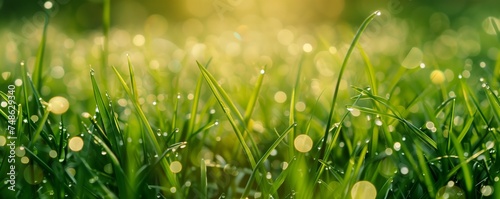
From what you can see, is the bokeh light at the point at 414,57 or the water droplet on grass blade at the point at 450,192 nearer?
the water droplet on grass blade at the point at 450,192

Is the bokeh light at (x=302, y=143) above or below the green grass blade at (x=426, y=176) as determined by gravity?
above

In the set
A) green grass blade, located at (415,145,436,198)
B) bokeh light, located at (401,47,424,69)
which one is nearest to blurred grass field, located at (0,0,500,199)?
green grass blade, located at (415,145,436,198)

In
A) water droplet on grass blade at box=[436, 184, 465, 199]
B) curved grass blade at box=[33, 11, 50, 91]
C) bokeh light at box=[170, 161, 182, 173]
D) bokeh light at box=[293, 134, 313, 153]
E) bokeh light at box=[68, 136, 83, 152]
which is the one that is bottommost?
water droplet on grass blade at box=[436, 184, 465, 199]

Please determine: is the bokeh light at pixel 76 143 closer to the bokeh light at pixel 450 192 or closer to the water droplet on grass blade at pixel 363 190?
the water droplet on grass blade at pixel 363 190

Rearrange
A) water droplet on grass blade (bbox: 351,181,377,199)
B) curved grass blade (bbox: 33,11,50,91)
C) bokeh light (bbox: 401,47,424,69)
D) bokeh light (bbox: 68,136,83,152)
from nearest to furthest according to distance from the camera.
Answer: water droplet on grass blade (bbox: 351,181,377,199)
bokeh light (bbox: 68,136,83,152)
curved grass blade (bbox: 33,11,50,91)
bokeh light (bbox: 401,47,424,69)

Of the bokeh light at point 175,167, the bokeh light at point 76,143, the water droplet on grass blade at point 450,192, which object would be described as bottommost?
the water droplet on grass blade at point 450,192

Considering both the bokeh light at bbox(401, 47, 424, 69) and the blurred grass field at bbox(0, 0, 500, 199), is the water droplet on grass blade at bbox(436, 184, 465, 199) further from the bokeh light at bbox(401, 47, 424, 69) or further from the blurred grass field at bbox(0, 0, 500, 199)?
the bokeh light at bbox(401, 47, 424, 69)

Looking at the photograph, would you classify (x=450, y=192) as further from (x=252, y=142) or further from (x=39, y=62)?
(x=39, y=62)

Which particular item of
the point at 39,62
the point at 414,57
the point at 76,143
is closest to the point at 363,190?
the point at 76,143

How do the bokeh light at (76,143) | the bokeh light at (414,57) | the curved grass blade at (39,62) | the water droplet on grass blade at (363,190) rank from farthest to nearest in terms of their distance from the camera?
the bokeh light at (414,57) < the curved grass blade at (39,62) < the bokeh light at (76,143) < the water droplet on grass blade at (363,190)

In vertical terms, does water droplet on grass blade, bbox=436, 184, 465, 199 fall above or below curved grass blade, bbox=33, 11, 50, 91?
below

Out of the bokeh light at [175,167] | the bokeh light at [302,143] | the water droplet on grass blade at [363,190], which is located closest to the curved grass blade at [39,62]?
the bokeh light at [175,167]

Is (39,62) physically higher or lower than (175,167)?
higher
